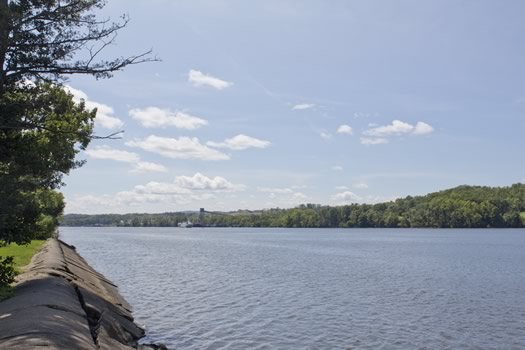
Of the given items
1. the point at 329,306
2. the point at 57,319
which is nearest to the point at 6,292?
the point at 57,319

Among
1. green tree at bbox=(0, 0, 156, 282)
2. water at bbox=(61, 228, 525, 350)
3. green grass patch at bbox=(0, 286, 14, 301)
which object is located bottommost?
water at bbox=(61, 228, 525, 350)

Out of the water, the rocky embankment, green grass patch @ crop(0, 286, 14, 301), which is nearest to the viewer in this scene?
the rocky embankment

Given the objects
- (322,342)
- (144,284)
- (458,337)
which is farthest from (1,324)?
(144,284)

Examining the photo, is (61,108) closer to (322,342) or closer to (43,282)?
(43,282)

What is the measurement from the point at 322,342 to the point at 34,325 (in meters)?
13.5

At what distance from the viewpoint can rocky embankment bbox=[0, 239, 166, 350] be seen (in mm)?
11688

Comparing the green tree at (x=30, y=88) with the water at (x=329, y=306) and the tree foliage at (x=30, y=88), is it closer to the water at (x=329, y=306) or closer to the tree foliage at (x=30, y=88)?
the tree foliage at (x=30, y=88)

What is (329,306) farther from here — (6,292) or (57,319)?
(57,319)

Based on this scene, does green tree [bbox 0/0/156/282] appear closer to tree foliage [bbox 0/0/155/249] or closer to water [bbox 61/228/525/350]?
tree foliage [bbox 0/0/155/249]


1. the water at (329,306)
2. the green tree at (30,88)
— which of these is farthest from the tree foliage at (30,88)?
the water at (329,306)

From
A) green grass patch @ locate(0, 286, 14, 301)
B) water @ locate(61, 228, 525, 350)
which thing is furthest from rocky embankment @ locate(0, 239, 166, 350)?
water @ locate(61, 228, 525, 350)

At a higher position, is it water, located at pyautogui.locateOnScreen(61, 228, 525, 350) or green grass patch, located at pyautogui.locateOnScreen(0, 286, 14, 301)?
green grass patch, located at pyautogui.locateOnScreen(0, 286, 14, 301)

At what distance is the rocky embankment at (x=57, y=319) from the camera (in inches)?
460

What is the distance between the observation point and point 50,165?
21.8 m
